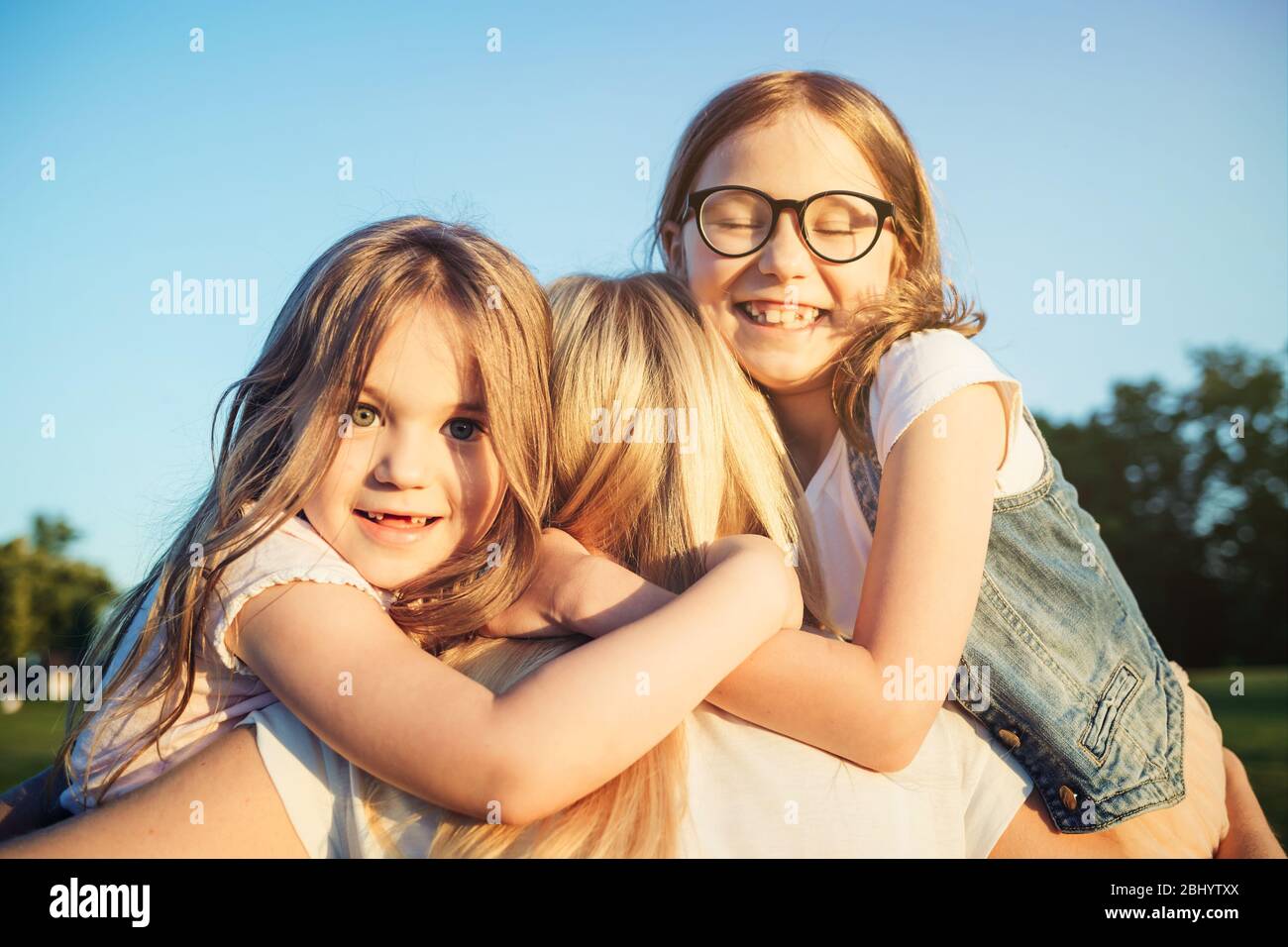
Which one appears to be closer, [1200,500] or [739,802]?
[739,802]

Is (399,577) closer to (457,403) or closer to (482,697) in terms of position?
(457,403)

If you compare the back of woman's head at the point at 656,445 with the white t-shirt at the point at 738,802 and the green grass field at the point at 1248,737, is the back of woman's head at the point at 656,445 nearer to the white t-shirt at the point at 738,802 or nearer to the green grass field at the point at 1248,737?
the white t-shirt at the point at 738,802

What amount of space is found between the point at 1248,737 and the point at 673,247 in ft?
43.9

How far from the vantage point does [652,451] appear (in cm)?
276

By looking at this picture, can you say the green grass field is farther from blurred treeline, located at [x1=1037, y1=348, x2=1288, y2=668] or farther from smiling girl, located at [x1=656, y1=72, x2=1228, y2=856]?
blurred treeline, located at [x1=1037, y1=348, x2=1288, y2=668]

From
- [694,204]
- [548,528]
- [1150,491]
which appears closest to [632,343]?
[548,528]

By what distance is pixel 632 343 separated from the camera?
2920mm

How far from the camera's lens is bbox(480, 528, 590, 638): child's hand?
8.37ft

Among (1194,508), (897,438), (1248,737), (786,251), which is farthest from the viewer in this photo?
(1194,508)

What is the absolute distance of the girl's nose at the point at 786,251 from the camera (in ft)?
10.9

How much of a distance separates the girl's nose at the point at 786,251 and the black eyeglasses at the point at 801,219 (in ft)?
0.06

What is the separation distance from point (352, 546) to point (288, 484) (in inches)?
8.6

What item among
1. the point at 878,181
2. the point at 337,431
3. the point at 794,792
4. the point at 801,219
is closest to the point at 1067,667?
the point at 794,792

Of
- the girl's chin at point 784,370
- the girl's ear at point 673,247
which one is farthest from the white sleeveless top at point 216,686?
the girl's ear at point 673,247
